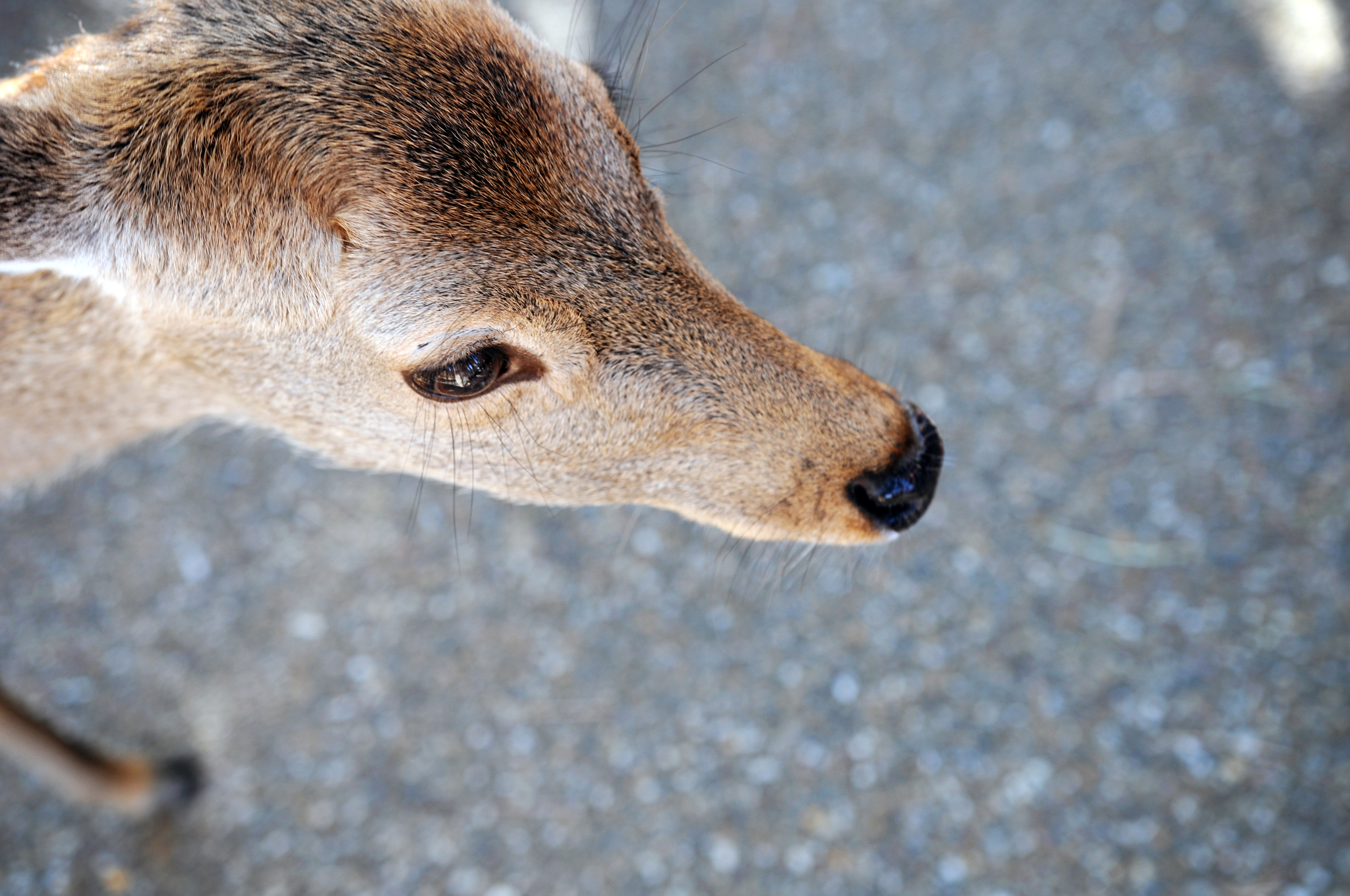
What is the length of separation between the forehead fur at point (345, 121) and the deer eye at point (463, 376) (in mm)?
266

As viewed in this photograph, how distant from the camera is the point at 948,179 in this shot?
498 cm

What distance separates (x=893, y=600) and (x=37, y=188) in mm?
3259

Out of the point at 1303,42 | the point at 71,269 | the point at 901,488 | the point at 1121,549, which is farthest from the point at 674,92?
the point at 1303,42

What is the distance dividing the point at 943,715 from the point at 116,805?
10.7 feet

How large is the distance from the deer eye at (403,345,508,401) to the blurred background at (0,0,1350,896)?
106 cm

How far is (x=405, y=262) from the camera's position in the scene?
1997 mm

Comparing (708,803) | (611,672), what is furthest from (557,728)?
(708,803)

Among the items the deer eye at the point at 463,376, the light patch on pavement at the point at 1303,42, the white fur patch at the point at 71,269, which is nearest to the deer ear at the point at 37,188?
the white fur patch at the point at 71,269

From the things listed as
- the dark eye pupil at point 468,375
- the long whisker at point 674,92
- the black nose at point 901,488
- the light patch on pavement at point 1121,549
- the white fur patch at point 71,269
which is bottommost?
the black nose at point 901,488

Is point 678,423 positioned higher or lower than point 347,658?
lower

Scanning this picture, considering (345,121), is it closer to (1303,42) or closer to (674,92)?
(674,92)

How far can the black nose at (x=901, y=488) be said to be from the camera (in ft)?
7.77

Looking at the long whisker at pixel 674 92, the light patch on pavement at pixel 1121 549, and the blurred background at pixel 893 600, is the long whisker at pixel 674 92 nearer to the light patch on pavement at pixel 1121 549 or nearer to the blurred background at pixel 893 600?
the blurred background at pixel 893 600

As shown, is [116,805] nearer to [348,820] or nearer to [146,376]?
[348,820]
